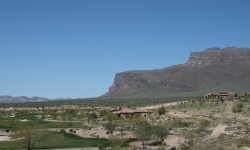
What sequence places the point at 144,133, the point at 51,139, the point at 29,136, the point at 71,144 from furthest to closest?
the point at 144,133 → the point at 71,144 → the point at 29,136 → the point at 51,139

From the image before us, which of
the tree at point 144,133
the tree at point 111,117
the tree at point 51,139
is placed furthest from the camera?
the tree at point 111,117

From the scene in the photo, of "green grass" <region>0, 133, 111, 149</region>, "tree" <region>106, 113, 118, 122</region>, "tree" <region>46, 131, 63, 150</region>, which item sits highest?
"tree" <region>106, 113, 118, 122</region>

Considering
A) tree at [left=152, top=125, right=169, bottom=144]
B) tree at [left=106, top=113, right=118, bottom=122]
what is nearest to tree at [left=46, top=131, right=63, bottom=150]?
tree at [left=152, top=125, right=169, bottom=144]

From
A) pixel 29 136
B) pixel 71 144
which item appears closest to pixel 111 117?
pixel 71 144

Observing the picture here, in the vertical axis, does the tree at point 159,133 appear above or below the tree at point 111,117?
below

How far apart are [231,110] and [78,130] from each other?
48.3 m

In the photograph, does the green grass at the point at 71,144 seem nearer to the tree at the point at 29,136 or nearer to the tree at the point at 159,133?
the tree at the point at 29,136

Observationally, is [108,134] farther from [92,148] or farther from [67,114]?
[67,114]

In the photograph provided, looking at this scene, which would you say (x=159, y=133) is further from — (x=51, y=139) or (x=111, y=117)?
(x=111, y=117)

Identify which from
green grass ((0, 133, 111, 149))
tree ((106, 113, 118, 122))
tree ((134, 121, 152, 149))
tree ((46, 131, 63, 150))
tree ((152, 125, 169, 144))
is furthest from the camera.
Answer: tree ((106, 113, 118, 122))

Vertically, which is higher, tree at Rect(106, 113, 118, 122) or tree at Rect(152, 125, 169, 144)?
tree at Rect(106, 113, 118, 122)

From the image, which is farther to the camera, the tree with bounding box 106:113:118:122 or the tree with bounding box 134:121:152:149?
the tree with bounding box 106:113:118:122

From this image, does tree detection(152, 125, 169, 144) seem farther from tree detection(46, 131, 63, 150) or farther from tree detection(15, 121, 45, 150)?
tree detection(15, 121, 45, 150)

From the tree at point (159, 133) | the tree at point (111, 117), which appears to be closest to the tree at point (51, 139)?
the tree at point (159, 133)
